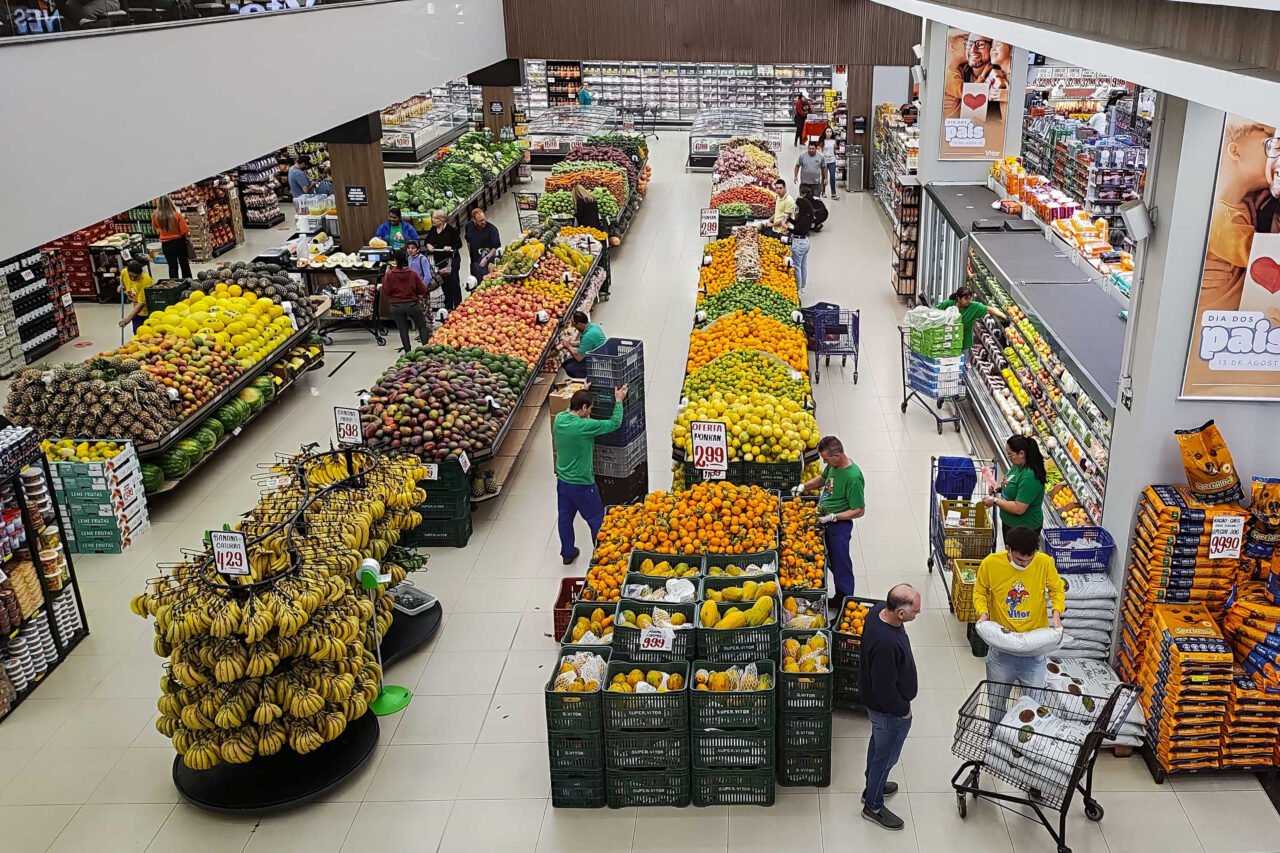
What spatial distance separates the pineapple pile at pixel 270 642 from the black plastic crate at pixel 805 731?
224 centimetres

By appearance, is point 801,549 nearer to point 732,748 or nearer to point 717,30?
point 732,748

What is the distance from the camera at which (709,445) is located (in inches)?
283

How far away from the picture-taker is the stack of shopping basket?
850 cm

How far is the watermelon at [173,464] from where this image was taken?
A: 9.06 m

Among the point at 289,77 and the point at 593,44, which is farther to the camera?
the point at 593,44

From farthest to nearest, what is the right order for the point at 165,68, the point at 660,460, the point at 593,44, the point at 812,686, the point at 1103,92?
the point at 1103,92
the point at 593,44
the point at 660,460
the point at 165,68
the point at 812,686

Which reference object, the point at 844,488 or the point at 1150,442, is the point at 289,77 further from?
the point at 1150,442

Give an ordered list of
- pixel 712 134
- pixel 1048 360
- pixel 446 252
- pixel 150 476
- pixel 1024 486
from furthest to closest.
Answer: pixel 712 134 → pixel 446 252 → pixel 150 476 → pixel 1048 360 → pixel 1024 486

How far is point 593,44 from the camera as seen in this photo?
19312mm

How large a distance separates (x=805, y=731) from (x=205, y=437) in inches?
247

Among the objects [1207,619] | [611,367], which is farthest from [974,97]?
[1207,619]

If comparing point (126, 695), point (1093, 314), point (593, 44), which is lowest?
point (126, 695)

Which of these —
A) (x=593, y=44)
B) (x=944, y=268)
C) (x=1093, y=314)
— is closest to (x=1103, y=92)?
(x=593, y=44)

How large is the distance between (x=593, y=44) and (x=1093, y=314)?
13.0 m
